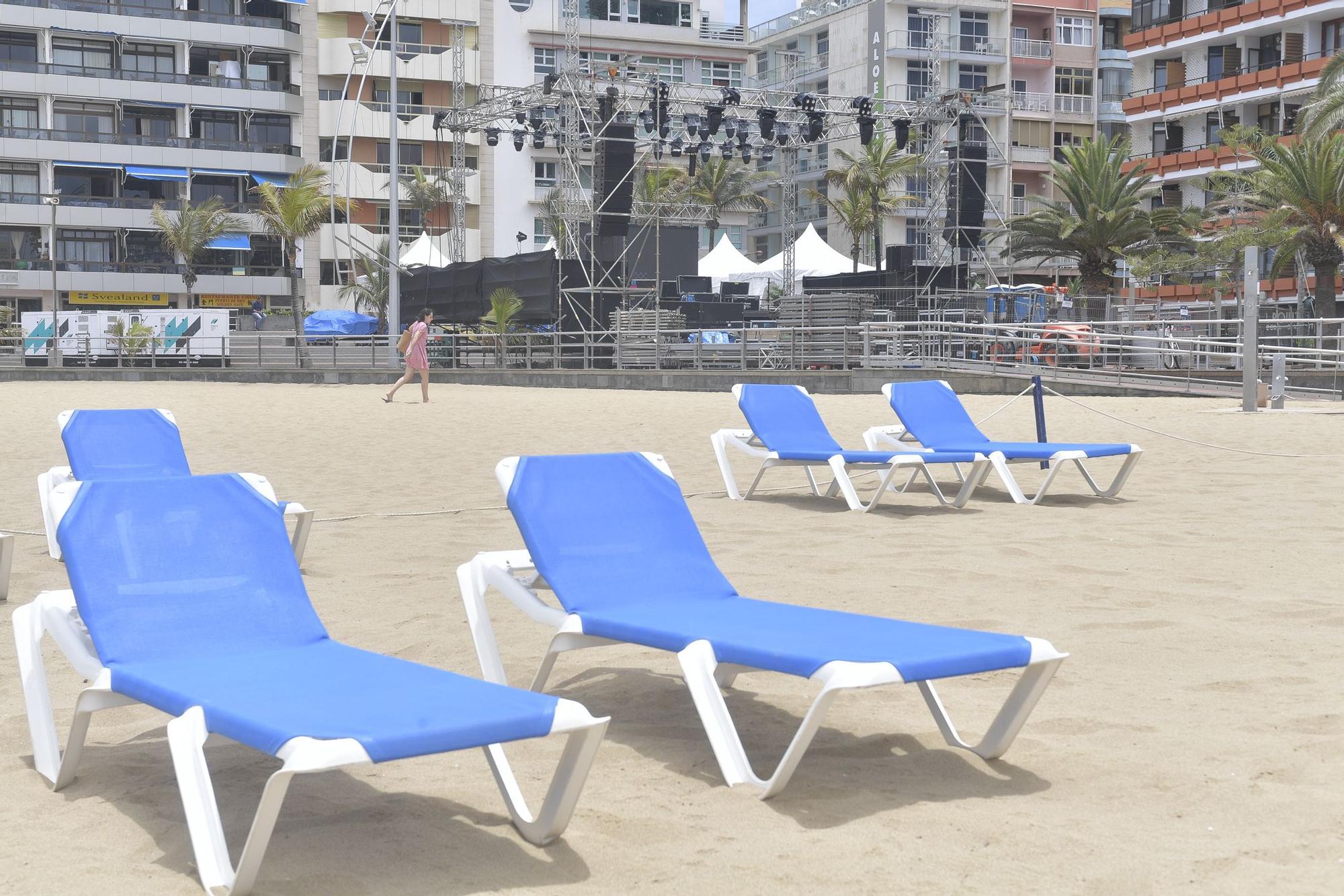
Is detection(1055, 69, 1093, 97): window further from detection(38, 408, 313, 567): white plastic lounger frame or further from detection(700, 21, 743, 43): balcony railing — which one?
detection(38, 408, 313, 567): white plastic lounger frame

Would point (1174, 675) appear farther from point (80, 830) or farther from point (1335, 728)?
point (80, 830)

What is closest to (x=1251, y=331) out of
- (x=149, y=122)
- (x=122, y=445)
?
(x=122, y=445)

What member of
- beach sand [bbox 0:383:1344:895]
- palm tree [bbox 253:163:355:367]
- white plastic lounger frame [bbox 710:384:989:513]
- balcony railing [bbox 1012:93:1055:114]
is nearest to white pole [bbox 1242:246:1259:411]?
white plastic lounger frame [bbox 710:384:989:513]

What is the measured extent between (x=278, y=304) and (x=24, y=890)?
2382 inches

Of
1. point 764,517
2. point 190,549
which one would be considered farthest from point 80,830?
point 764,517

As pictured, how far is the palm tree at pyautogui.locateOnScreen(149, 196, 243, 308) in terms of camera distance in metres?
57.0

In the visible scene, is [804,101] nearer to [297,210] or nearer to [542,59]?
[297,210]

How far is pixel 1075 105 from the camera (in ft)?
228

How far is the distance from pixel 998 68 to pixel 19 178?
40033mm

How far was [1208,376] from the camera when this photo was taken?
2359 centimetres

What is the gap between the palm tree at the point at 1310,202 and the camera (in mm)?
34812

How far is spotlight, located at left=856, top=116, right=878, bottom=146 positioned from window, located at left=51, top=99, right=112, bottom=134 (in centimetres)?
3691

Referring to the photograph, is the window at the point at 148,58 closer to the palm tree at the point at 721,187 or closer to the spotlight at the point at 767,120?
the palm tree at the point at 721,187

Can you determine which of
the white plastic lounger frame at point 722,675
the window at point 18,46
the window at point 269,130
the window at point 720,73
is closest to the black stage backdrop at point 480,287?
the window at point 269,130
